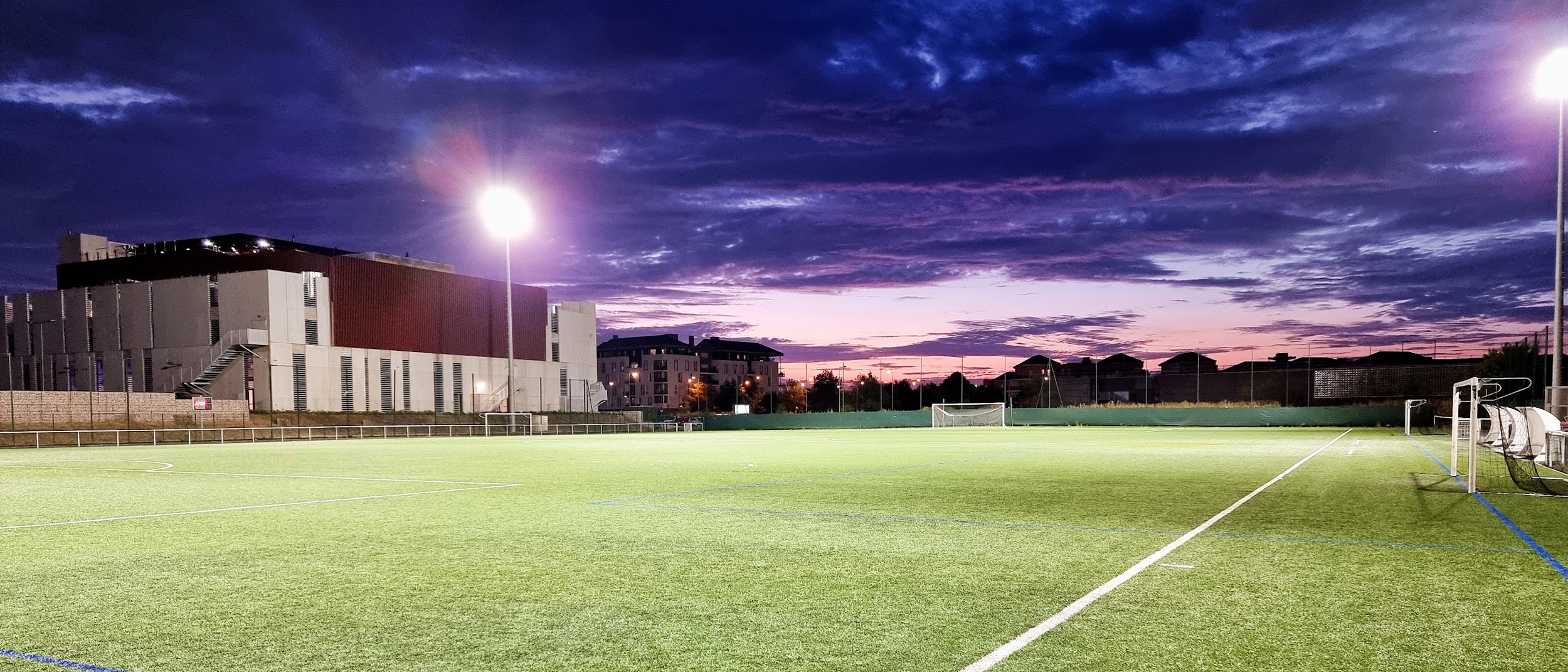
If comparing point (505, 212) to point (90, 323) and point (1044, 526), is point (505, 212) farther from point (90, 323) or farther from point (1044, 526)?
point (1044, 526)

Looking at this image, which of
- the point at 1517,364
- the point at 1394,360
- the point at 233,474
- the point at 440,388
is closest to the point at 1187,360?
the point at 1394,360

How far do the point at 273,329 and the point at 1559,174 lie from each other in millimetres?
56719

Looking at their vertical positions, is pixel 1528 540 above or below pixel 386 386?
above

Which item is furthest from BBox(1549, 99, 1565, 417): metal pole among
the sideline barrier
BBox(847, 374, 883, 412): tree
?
BBox(847, 374, 883, 412): tree

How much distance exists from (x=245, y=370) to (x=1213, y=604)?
58.4 metres

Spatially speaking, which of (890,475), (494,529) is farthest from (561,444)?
(494,529)

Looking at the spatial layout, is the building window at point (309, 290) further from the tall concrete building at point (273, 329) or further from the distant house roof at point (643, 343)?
the distant house roof at point (643, 343)

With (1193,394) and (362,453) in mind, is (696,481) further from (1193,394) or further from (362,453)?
(1193,394)

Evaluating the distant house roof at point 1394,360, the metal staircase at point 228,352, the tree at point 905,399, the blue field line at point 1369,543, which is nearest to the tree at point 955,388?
the tree at point 905,399

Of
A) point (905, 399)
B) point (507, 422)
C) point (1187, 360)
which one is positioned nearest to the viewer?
point (507, 422)

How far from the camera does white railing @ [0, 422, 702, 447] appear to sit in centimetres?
3644

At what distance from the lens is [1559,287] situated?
20.7 meters

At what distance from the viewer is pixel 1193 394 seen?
266 ft

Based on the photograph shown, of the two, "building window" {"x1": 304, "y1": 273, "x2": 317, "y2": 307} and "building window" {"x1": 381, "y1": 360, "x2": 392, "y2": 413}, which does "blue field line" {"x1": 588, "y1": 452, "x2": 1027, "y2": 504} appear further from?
"building window" {"x1": 381, "y1": 360, "x2": 392, "y2": 413}
